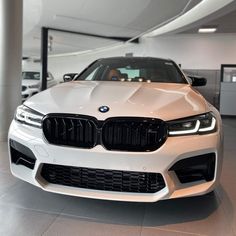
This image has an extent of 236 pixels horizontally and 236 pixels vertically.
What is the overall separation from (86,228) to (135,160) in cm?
53

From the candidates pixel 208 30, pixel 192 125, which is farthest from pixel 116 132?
pixel 208 30

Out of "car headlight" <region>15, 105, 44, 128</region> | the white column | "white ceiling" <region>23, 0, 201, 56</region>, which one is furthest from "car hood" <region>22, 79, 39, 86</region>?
"car headlight" <region>15, 105, 44, 128</region>

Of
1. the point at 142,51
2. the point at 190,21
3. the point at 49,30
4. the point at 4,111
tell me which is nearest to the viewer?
the point at 4,111

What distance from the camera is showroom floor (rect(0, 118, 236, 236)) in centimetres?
190

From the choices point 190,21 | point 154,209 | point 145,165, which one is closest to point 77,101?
point 145,165

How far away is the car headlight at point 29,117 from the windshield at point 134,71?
1.07 meters

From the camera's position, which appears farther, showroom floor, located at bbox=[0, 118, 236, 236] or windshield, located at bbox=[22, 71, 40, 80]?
windshield, located at bbox=[22, 71, 40, 80]

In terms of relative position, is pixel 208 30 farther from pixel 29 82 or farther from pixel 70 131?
pixel 70 131

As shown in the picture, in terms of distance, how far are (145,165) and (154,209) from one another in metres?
0.55

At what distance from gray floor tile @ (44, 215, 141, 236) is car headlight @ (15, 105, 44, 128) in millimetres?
638

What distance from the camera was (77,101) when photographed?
6.81 feet

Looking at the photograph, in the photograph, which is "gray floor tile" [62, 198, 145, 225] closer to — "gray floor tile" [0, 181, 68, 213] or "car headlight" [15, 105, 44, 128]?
"gray floor tile" [0, 181, 68, 213]

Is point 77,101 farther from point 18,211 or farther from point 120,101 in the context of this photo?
point 18,211

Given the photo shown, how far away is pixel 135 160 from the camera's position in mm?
1816
